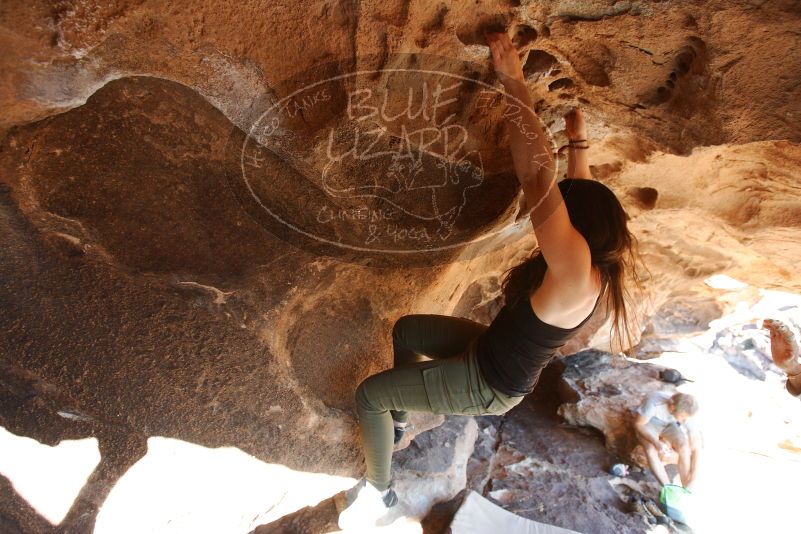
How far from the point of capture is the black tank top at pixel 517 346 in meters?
1.26

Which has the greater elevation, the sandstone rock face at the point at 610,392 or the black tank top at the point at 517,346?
the black tank top at the point at 517,346

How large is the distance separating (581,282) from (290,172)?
82 centimetres

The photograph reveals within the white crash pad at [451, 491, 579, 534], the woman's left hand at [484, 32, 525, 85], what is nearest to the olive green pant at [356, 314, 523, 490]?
the woman's left hand at [484, 32, 525, 85]

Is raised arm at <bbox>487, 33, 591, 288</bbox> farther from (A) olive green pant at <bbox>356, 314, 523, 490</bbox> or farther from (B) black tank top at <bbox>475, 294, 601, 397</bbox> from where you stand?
(A) olive green pant at <bbox>356, 314, 523, 490</bbox>

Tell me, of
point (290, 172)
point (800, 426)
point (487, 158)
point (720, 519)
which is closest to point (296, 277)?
point (290, 172)

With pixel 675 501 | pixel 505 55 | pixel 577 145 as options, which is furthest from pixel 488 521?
pixel 505 55

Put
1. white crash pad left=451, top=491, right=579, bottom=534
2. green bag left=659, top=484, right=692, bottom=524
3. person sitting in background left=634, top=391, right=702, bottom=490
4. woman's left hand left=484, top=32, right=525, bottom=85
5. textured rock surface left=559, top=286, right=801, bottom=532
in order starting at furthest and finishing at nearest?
textured rock surface left=559, top=286, right=801, bottom=532
person sitting in background left=634, top=391, right=702, bottom=490
green bag left=659, top=484, right=692, bottom=524
white crash pad left=451, top=491, right=579, bottom=534
woman's left hand left=484, top=32, right=525, bottom=85

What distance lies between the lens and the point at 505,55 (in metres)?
1.18

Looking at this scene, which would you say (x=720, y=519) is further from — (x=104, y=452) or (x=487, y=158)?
(x=104, y=452)

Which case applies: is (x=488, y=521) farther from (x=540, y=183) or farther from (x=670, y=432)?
(x=540, y=183)

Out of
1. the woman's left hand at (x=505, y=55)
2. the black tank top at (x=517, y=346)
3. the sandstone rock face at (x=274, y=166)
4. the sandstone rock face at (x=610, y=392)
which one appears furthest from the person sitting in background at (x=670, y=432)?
the woman's left hand at (x=505, y=55)

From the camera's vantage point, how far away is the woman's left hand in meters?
1.17

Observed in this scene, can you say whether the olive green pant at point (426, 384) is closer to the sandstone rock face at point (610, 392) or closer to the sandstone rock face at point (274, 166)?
the sandstone rock face at point (274, 166)

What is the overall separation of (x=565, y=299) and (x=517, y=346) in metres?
0.21
